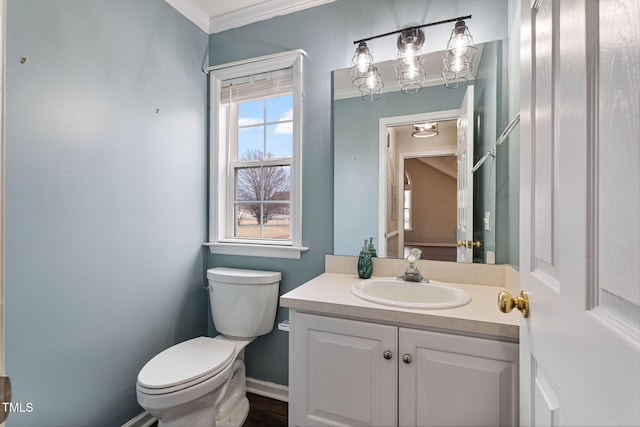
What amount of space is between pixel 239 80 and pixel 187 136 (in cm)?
53

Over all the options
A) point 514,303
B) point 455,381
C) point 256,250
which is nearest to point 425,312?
point 455,381

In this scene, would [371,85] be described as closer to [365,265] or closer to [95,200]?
[365,265]

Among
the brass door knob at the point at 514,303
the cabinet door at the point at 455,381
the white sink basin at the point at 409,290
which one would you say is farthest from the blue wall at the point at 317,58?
the brass door knob at the point at 514,303

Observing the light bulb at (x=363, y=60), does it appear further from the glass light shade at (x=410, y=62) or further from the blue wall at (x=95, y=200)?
the blue wall at (x=95, y=200)

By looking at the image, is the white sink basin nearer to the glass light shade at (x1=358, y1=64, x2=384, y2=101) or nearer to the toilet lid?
the toilet lid

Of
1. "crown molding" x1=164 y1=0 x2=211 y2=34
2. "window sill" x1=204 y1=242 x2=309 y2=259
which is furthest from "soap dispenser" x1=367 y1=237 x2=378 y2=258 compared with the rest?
"crown molding" x1=164 y1=0 x2=211 y2=34

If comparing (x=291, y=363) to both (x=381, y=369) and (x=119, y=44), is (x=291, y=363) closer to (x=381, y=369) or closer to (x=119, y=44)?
(x=381, y=369)

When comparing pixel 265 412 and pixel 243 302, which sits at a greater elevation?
pixel 243 302

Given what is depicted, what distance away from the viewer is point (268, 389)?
194 cm

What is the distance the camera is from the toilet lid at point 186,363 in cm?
128

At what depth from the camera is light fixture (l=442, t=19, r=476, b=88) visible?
1.46 m

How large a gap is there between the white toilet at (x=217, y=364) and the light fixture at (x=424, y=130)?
1.17m

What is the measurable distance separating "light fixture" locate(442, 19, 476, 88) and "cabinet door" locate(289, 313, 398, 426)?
50.0 inches

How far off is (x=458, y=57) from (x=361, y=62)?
50cm
